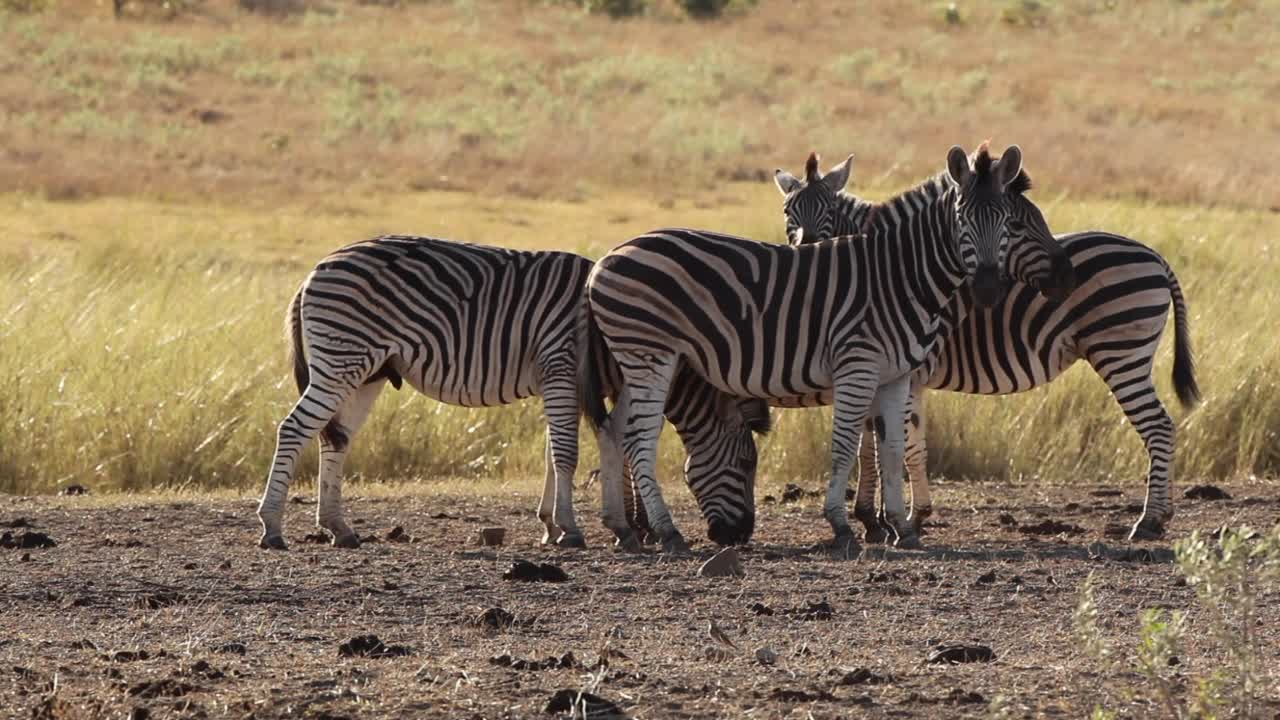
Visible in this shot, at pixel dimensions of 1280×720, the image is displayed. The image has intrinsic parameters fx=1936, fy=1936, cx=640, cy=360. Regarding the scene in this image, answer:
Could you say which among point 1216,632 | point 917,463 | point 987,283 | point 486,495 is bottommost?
point 486,495

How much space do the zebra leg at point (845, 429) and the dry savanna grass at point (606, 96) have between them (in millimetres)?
19420

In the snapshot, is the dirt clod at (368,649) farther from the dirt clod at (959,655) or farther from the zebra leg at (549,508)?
the zebra leg at (549,508)

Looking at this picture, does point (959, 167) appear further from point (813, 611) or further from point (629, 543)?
point (813, 611)

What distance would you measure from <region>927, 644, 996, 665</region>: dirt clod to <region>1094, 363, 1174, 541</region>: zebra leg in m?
3.48

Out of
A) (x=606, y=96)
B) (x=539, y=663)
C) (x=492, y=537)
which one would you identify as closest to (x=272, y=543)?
(x=492, y=537)

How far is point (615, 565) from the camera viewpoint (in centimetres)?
834

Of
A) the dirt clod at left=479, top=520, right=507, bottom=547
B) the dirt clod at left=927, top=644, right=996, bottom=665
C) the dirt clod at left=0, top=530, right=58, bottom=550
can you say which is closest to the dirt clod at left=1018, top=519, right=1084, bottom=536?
the dirt clod at left=479, top=520, right=507, bottom=547

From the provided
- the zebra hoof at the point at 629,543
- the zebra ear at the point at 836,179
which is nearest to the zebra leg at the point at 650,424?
the zebra hoof at the point at 629,543

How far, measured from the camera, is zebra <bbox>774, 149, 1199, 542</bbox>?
365 inches

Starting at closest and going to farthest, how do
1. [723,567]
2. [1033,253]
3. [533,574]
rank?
[533,574], [723,567], [1033,253]

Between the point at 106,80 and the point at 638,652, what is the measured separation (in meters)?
34.1

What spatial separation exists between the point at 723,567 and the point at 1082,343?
2524 millimetres

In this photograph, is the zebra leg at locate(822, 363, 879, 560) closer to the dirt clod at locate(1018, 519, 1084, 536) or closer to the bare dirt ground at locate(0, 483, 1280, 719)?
the bare dirt ground at locate(0, 483, 1280, 719)

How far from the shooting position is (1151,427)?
9.38 meters
